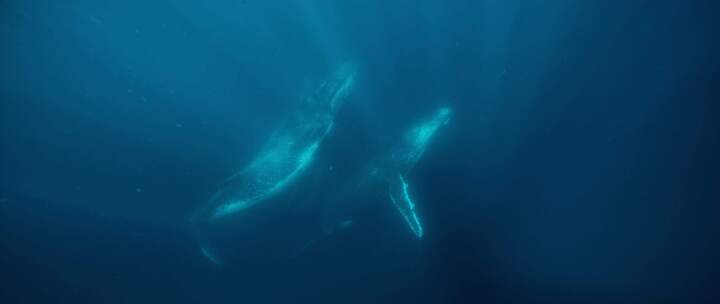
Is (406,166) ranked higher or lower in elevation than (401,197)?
higher

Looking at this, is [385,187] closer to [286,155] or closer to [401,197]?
[401,197]

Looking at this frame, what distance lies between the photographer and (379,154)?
9539 mm

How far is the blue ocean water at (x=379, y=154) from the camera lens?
7.92 meters

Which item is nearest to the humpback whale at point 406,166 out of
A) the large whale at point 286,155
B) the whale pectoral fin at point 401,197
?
the whale pectoral fin at point 401,197

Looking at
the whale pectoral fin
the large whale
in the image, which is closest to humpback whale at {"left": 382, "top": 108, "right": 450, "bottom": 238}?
the whale pectoral fin

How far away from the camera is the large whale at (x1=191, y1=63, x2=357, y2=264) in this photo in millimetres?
8961

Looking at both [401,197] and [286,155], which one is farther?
[401,197]

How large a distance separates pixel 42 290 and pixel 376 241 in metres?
8.13

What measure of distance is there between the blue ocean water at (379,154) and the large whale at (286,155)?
0.11 metres

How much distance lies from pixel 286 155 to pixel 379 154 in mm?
2049

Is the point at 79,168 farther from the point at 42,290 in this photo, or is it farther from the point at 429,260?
the point at 429,260

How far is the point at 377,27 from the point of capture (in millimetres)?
8336

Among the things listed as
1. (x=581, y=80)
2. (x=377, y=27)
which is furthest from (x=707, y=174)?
(x=377, y=27)

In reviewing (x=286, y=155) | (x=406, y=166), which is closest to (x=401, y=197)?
(x=406, y=166)
